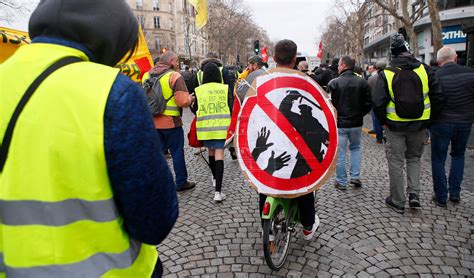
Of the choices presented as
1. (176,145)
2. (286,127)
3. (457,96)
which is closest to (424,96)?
(457,96)

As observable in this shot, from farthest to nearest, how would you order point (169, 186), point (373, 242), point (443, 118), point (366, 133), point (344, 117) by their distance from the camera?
point (366, 133) < point (344, 117) < point (443, 118) < point (373, 242) < point (169, 186)

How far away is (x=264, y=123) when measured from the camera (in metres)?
2.76

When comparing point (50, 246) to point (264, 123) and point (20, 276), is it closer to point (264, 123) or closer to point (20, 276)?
point (20, 276)

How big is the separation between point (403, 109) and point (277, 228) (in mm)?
2214

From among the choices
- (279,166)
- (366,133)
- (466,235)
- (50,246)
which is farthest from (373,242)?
(366,133)

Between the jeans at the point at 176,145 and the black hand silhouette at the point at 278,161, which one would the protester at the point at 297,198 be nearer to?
the black hand silhouette at the point at 278,161

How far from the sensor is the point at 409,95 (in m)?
4.00

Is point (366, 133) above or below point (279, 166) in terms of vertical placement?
below

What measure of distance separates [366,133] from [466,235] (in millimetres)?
6529

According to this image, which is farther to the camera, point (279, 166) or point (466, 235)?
point (466, 235)

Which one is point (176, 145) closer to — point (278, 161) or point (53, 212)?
point (278, 161)

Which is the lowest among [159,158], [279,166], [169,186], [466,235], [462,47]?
[466,235]

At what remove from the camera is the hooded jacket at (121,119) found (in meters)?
1.04

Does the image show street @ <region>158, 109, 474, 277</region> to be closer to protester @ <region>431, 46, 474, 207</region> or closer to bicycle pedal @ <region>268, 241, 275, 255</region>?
bicycle pedal @ <region>268, 241, 275, 255</region>
